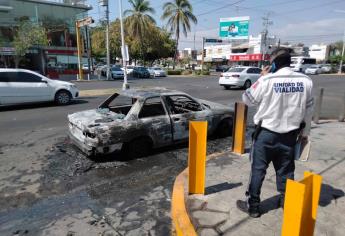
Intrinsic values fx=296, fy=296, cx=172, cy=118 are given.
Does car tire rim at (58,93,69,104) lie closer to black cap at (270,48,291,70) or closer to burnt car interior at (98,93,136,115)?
burnt car interior at (98,93,136,115)

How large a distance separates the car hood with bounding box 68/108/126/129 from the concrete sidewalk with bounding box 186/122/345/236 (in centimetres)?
196

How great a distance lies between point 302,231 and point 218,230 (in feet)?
3.57

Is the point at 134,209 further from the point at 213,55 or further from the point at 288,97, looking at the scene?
the point at 213,55

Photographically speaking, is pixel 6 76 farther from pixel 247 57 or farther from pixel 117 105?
pixel 247 57

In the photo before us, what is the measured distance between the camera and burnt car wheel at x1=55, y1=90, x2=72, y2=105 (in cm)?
1256

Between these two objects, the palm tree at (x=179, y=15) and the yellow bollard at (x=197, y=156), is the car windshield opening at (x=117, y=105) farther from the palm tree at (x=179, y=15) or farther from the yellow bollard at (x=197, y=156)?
the palm tree at (x=179, y=15)

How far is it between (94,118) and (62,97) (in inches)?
308

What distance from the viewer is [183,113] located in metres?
6.25

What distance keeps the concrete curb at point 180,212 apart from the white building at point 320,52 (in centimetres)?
9242

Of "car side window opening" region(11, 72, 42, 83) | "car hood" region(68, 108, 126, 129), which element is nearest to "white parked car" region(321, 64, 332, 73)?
"car side window opening" region(11, 72, 42, 83)

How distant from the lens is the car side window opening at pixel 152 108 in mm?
5726

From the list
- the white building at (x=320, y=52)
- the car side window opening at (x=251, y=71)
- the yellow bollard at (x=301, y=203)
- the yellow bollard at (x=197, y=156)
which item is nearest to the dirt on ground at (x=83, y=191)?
the yellow bollard at (x=197, y=156)

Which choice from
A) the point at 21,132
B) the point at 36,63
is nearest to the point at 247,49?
the point at 36,63

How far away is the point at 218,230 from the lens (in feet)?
10.5
